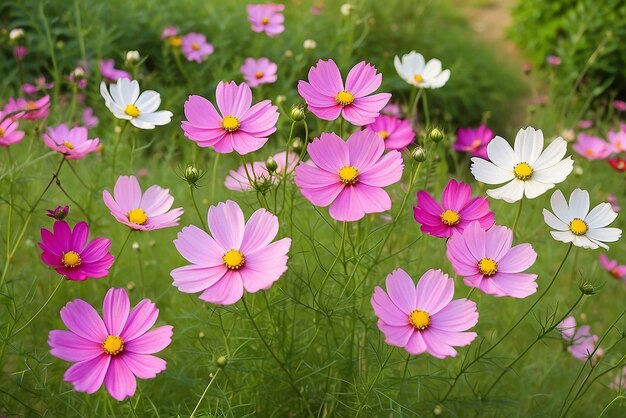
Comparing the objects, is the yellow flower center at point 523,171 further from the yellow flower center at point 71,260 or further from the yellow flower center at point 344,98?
the yellow flower center at point 71,260

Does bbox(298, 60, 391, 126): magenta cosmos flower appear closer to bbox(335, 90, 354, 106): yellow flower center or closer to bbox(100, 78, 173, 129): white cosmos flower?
bbox(335, 90, 354, 106): yellow flower center

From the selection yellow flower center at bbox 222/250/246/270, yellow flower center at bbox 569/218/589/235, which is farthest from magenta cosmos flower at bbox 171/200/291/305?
yellow flower center at bbox 569/218/589/235

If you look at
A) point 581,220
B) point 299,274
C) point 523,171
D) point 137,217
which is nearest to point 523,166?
point 523,171

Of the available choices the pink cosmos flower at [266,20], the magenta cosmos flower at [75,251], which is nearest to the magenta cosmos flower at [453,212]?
the magenta cosmos flower at [75,251]

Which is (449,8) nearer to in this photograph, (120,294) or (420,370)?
(420,370)

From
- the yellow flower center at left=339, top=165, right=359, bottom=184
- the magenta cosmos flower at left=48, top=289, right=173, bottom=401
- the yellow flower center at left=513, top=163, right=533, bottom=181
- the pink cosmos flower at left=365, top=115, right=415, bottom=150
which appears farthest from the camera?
the pink cosmos flower at left=365, top=115, right=415, bottom=150

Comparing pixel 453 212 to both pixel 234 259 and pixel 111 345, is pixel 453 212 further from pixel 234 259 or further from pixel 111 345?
pixel 111 345
